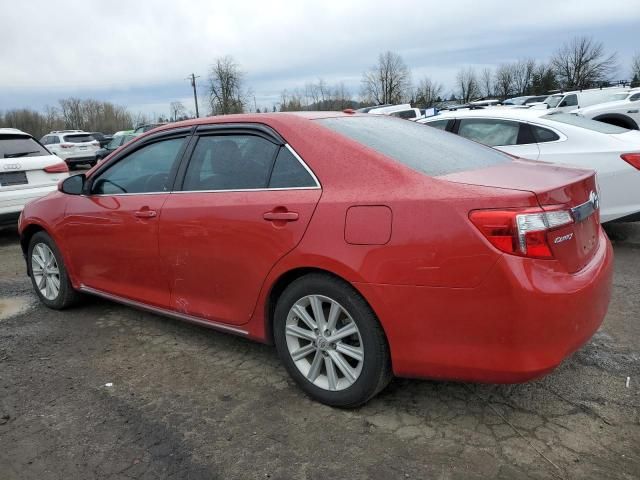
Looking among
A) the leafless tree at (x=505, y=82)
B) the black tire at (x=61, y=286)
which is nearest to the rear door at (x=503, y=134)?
the black tire at (x=61, y=286)

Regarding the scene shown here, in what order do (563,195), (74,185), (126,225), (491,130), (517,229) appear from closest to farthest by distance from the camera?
(517,229)
(563,195)
(126,225)
(74,185)
(491,130)

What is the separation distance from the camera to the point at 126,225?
3.84 metres

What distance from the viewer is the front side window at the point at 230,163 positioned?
319 cm

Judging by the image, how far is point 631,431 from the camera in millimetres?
2635

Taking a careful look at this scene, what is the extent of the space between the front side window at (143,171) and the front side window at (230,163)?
228mm

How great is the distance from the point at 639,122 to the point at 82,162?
21.2 metres

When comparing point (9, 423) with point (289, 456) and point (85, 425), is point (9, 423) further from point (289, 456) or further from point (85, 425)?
point (289, 456)

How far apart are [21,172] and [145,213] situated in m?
4.95

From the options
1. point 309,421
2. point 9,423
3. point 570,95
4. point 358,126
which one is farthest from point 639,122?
point 570,95

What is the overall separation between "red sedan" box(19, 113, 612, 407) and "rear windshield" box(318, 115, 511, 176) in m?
0.02

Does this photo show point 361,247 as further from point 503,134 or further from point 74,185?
point 503,134

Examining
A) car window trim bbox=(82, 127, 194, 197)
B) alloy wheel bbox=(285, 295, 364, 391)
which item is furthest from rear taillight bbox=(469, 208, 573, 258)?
car window trim bbox=(82, 127, 194, 197)

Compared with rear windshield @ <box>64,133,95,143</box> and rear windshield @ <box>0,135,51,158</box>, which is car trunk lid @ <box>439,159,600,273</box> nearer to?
rear windshield @ <box>0,135,51,158</box>

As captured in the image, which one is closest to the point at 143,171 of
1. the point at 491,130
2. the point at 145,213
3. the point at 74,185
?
the point at 145,213
